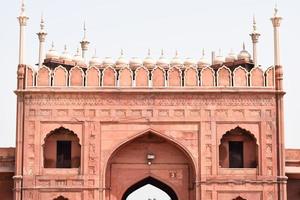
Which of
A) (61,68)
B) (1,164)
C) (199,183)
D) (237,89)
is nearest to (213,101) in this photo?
(237,89)

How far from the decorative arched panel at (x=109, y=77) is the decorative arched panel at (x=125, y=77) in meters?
0.12

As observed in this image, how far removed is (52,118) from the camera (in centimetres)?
1476

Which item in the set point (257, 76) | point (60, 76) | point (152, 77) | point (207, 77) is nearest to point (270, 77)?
point (257, 76)

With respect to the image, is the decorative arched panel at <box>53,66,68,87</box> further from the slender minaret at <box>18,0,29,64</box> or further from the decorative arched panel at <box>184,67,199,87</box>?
the decorative arched panel at <box>184,67,199,87</box>

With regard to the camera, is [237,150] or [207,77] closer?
[207,77]

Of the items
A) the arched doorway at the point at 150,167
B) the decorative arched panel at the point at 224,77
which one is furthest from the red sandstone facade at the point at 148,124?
the arched doorway at the point at 150,167

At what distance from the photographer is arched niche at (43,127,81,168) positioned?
1497 cm

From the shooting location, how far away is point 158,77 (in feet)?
48.8

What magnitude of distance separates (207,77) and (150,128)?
5.18ft

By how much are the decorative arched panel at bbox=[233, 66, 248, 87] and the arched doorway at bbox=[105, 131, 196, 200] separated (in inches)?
72.9

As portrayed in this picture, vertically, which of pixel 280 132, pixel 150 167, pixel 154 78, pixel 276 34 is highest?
pixel 276 34

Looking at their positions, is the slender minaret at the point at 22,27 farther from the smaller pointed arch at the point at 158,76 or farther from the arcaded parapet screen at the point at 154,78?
the smaller pointed arch at the point at 158,76

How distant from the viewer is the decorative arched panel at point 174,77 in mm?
14852

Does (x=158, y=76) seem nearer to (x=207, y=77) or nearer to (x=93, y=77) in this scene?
(x=207, y=77)
